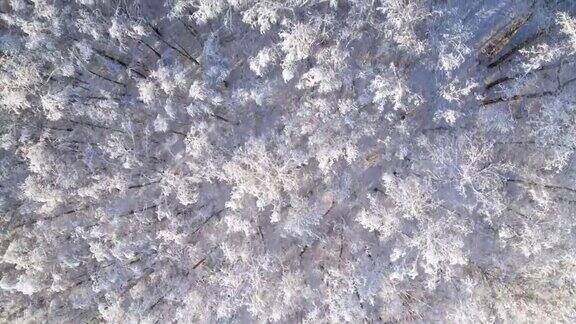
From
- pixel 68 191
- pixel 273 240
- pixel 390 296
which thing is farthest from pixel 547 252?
pixel 68 191

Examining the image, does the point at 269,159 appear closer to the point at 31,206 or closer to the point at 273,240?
the point at 273,240

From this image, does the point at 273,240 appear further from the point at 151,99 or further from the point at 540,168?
the point at 540,168

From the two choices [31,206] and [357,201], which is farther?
[357,201]

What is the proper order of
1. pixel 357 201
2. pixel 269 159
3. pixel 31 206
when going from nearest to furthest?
1. pixel 269 159
2. pixel 31 206
3. pixel 357 201

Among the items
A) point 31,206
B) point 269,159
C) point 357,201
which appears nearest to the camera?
point 269,159

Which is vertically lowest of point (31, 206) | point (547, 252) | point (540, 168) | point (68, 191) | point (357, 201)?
point (31, 206)

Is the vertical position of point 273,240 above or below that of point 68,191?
above

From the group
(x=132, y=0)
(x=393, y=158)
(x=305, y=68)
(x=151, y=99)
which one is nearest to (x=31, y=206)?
(x=151, y=99)
